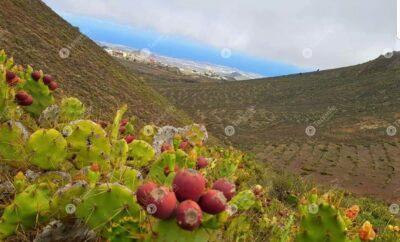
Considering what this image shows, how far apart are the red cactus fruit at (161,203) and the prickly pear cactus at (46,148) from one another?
1.85 meters

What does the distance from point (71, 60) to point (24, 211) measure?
1671cm

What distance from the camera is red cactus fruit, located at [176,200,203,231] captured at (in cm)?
223

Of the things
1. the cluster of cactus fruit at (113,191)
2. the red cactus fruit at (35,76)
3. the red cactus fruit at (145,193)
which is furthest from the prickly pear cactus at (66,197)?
the red cactus fruit at (35,76)

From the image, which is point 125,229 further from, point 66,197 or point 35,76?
point 35,76

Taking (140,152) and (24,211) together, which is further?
(140,152)

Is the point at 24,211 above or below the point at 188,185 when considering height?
below

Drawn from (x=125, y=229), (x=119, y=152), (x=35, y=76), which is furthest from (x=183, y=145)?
(x=125, y=229)

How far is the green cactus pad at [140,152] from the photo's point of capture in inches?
187

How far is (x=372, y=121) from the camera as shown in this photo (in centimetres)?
5081

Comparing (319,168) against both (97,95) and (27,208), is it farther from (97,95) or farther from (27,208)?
(27,208)

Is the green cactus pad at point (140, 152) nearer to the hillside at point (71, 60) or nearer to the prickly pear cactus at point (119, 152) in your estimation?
the prickly pear cactus at point (119, 152)

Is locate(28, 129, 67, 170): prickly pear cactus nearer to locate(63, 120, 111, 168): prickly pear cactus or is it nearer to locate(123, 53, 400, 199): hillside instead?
locate(63, 120, 111, 168): prickly pear cactus

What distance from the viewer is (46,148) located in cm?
388

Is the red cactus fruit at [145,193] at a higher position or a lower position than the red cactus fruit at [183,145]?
higher
